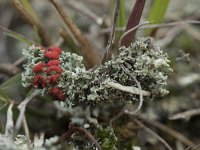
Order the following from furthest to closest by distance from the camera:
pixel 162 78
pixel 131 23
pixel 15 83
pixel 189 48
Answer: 1. pixel 189 48
2. pixel 15 83
3. pixel 131 23
4. pixel 162 78

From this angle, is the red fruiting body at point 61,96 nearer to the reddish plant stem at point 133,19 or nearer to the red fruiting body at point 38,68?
the red fruiting body at point 38,68

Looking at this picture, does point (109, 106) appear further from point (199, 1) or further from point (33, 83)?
point (199, 1)

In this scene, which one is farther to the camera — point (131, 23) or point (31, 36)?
point (31, 36)

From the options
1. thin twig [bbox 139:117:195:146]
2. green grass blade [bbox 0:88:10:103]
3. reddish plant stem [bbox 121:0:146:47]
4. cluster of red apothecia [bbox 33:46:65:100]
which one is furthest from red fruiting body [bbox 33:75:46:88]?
thin twig [bbox 139:117:195:146]

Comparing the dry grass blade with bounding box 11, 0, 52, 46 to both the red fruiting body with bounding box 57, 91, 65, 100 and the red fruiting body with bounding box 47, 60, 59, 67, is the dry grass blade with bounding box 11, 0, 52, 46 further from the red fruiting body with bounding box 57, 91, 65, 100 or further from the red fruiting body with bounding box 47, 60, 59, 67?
the red fruiting body with bounding box 57, 91, 65, 100

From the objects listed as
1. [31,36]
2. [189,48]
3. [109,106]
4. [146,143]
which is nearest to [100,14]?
[31,36]

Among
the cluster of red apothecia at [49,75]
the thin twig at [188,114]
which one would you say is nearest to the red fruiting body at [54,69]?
the cluster of red apothecia at [49,75]

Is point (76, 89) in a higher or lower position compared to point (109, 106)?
lower
